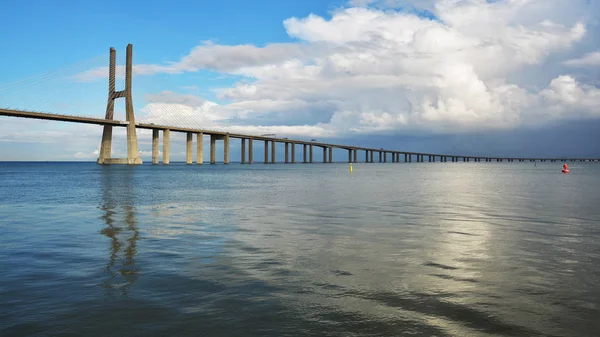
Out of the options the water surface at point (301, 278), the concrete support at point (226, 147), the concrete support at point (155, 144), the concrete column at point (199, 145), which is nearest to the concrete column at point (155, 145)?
the concrete support at point (155, 144)

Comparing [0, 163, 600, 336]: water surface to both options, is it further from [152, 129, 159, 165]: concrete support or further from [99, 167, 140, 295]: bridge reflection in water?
[152, 129, 159, 165]: concrete support

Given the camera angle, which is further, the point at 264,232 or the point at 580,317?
the point at 264,232

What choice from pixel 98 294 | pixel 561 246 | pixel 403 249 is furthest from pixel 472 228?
pixel 98 294

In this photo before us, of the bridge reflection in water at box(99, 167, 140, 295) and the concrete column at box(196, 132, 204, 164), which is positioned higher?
the concrete column at box(196, 132, 204, 164)

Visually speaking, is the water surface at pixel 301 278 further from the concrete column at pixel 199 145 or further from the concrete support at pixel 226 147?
the concrete support at pixel 226 147

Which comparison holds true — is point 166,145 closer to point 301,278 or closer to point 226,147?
point 226,147

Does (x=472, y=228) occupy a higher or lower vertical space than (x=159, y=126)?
lower

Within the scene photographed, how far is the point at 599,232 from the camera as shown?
624 inches

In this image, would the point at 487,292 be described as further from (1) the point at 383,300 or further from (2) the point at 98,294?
(2) the point at 98,294

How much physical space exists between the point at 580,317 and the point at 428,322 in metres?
2.31

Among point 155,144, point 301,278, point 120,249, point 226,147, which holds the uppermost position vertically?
point 155,144

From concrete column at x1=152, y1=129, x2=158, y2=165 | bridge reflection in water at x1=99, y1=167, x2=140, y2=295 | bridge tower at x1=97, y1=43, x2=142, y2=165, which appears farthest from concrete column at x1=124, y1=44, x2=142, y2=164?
bridge reflection in water at x1=99, y1=167, x2=140, y2=295

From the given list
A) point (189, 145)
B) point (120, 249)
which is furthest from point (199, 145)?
point (120, 249)

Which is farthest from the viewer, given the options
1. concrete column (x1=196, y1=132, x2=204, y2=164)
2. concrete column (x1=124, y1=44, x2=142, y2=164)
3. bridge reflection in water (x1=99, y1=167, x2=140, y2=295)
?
concrete column (x1=196, y1=132, x2=204, y2=164)
